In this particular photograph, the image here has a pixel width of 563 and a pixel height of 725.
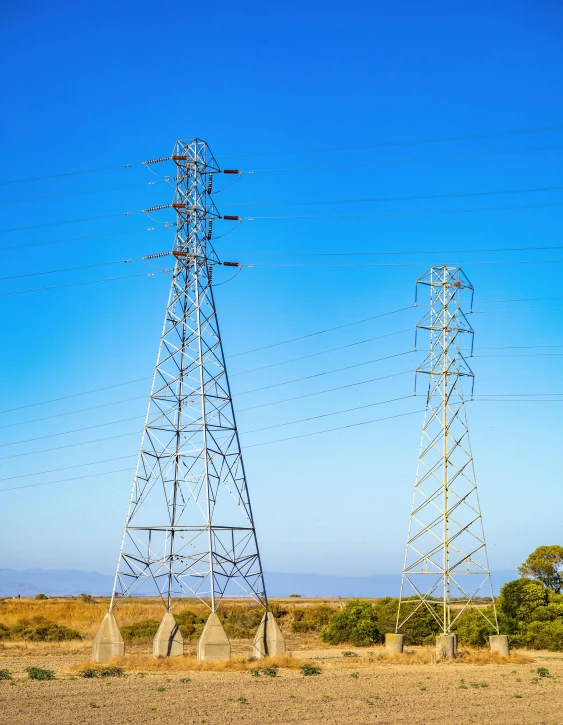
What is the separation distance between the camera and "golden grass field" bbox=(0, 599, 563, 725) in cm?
2056

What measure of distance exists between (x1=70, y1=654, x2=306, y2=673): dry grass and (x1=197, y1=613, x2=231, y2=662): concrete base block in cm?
19

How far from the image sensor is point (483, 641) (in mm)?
42031

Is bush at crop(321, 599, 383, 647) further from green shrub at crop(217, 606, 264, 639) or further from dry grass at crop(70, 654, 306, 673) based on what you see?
dry grass at crop(70, 654, 306, 673)

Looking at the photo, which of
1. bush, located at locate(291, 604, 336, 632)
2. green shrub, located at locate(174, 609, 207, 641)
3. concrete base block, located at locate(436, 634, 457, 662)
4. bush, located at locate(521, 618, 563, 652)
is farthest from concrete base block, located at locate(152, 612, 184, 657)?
bush, located at locate(291, 604, 336, 632)

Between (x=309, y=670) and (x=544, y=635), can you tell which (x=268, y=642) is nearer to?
(x=309, y=670)

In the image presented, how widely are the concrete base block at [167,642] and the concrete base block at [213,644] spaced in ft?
6.44

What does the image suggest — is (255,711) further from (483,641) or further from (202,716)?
(483,641)

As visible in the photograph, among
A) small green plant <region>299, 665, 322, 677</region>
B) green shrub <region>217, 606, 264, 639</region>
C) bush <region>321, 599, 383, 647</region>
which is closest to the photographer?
small green plant <region>299, 665, 322, 677</region>

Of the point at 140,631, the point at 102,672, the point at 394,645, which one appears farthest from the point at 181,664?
the point at 140,631

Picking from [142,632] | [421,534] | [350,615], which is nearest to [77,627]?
[142,632]

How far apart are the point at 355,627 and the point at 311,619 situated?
13.4 metres

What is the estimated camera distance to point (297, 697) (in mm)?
24062

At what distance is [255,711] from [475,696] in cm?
746

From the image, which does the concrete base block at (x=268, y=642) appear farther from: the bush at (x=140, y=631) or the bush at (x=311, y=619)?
the bush at (x=311, y=619)
